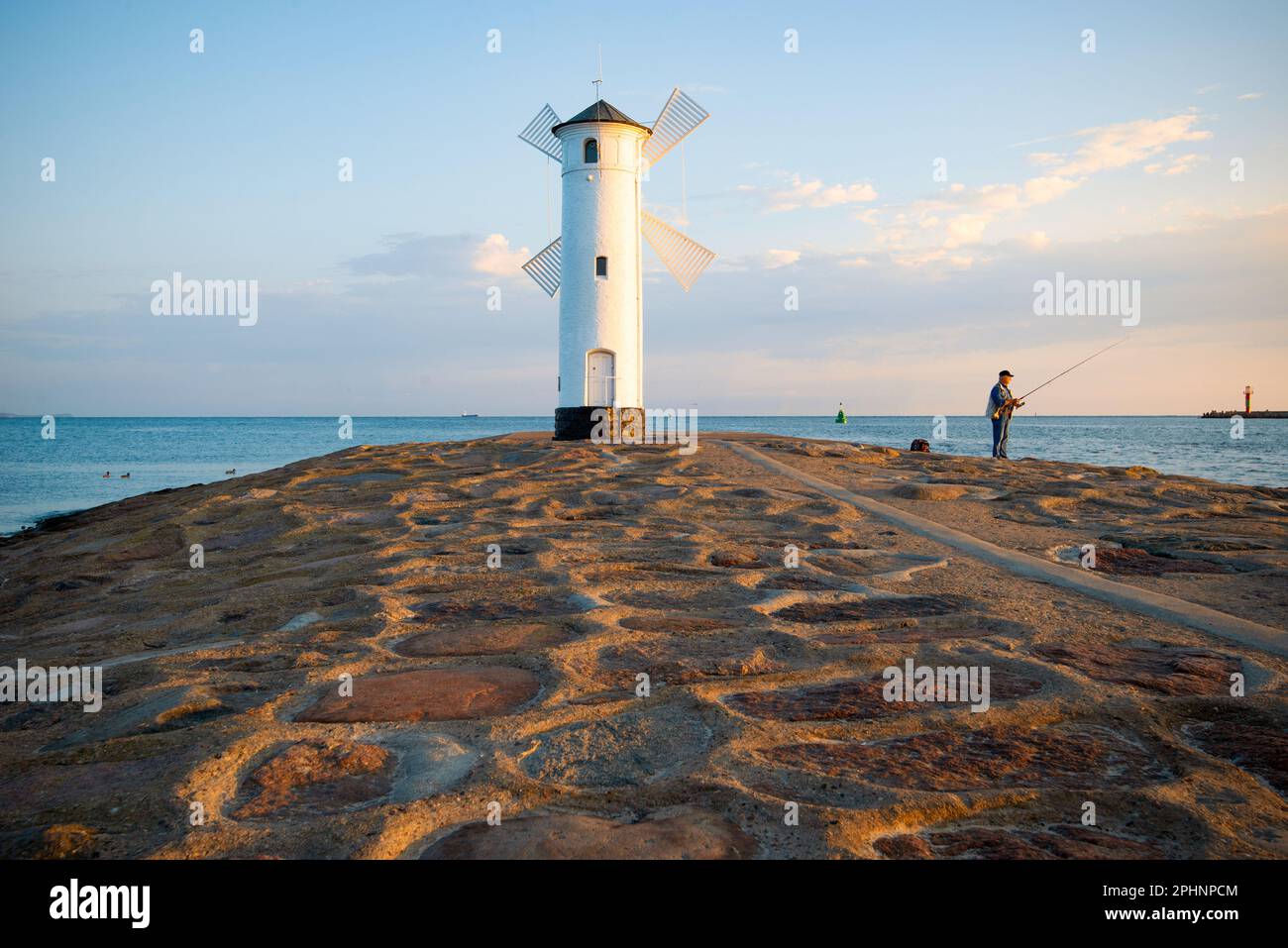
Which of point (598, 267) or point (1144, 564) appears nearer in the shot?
point (1144, 564)

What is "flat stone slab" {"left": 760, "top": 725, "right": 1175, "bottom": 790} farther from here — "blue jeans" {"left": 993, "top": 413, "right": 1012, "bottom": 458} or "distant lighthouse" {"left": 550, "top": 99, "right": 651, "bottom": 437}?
"distant lighthouse" {"left": 550, "top": 99, "right": 651, "bottom": 437}

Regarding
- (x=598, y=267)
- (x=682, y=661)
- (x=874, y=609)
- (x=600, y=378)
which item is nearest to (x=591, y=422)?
(x=600, y=378)

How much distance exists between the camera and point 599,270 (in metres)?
19.5

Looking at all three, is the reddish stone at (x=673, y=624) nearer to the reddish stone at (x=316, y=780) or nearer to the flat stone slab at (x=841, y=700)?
the flat stone slab at (x=841, y=700)

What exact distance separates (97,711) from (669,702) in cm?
202

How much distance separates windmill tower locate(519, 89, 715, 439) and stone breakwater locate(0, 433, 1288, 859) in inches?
512

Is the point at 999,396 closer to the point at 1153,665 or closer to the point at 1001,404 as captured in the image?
the point at 1001,404

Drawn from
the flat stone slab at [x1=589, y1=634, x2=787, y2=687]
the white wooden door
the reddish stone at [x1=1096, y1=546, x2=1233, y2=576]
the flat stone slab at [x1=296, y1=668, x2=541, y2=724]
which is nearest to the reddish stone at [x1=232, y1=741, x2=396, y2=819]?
the flat stone slab at [x1=296, y1=668, x2=541, y2=724]

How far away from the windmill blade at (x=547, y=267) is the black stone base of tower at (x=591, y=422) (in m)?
3.56

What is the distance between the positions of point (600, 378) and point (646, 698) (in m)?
16.8

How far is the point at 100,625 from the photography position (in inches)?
184
